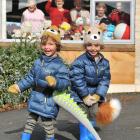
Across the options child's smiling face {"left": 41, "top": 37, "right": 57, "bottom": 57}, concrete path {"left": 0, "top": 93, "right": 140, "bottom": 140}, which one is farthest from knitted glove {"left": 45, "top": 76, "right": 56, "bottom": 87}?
concrete path {"left": 0, "top": 93, "right": 140, "bottom": 140}

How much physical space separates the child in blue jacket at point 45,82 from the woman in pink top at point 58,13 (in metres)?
4.91

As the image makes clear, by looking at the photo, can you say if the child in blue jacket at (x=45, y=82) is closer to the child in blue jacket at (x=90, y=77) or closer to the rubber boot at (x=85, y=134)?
the child in blue jacket at (x=90, y=77)

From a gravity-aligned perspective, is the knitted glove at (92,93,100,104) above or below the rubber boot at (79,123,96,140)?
above

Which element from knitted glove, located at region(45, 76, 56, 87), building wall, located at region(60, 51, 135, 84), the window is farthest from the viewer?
the window

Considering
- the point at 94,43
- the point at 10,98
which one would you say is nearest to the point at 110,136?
the point at 94,43

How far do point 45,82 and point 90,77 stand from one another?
2.34 ft

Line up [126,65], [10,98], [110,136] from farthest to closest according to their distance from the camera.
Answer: [126,65]
[10,98]
[110,136]

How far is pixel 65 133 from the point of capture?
8070mm

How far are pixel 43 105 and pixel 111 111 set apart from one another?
85 cm

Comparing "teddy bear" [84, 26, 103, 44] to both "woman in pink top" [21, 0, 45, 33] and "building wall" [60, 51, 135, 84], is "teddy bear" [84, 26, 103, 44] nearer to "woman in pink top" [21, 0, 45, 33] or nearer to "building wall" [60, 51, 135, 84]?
"building wall" [60, 51, 135, 84]

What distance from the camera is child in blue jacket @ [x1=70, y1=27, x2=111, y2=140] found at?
7.28 m

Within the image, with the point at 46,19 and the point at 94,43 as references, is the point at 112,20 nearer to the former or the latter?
the point at 46,19

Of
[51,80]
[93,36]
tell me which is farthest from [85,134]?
[93,36]

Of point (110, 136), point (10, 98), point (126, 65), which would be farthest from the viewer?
point (126, 65)
